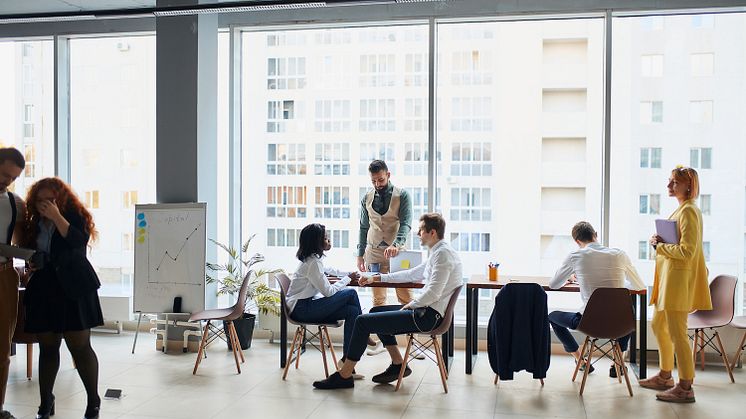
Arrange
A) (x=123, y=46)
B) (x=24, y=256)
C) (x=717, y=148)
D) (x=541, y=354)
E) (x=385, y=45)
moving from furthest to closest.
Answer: (x=123, y=46) → (x=385, y=45) → (x=717, y=148) → (x=541, y=354) → (x=24, y=256)

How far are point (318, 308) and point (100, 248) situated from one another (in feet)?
10.9

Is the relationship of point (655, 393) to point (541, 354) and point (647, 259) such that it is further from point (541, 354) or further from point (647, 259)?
point (647, 259)

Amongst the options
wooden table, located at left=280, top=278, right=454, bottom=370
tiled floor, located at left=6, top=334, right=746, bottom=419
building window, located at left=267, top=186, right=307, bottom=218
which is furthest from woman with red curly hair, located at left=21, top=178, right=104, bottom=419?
building window, located at left=267, top=186, right=307, bottom=218

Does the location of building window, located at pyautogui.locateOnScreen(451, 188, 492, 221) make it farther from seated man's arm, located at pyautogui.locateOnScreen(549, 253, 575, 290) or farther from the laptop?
seated man's arm, located at pyautogui.locateOnScreen(549, 253, 575, 290)

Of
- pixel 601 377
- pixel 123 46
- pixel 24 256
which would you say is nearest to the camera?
pixel 24 256

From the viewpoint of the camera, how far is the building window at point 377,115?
6535 mm

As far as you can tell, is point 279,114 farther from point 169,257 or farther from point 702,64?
point 702,64

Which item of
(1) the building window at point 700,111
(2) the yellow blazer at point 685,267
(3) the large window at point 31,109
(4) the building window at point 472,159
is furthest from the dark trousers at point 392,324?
(3) the large window at point 31,109

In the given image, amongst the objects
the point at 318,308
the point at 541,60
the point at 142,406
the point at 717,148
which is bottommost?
the point at 142,406

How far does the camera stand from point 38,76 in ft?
23.9

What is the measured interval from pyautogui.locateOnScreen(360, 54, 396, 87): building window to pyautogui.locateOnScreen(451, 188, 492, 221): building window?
1228 mm

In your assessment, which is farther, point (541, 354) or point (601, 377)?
point (601, 377)

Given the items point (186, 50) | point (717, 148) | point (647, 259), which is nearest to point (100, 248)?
point (186, 50)

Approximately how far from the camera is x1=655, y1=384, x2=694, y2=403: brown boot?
4551mm
